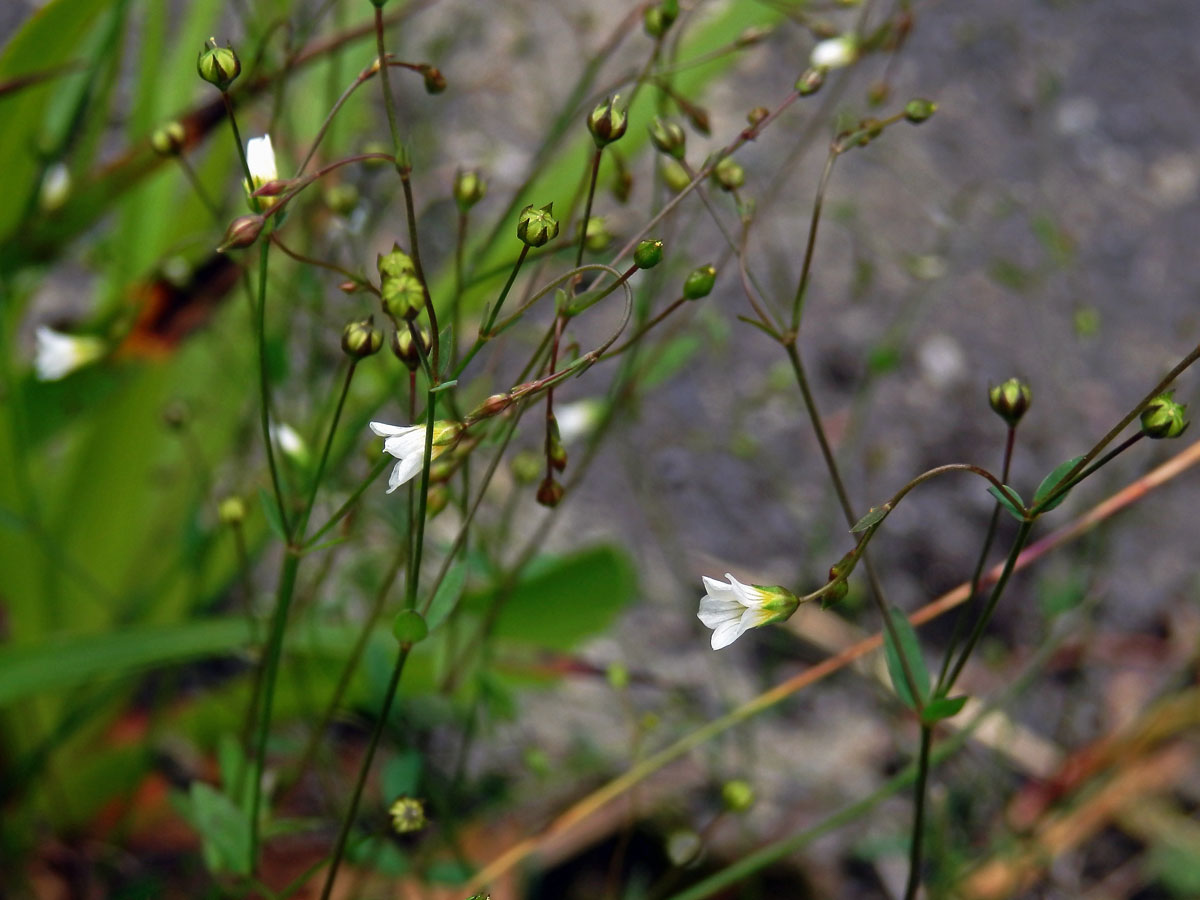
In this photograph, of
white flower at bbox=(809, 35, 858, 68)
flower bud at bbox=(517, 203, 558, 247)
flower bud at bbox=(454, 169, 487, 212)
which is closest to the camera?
flower bud at bbox=(517, 203, 558, 247)

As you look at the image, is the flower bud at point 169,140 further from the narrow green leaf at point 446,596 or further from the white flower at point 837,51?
the white flower at point 837,51

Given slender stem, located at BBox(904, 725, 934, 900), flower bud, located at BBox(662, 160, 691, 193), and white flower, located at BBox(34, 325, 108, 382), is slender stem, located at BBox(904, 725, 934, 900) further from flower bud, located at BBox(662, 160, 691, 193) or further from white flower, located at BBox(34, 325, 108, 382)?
white flower, located at BBox(34, 325, 108, 382)

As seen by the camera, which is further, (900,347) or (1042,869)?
(900,347)

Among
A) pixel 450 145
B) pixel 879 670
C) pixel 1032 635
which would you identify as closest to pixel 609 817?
pixel 879 670

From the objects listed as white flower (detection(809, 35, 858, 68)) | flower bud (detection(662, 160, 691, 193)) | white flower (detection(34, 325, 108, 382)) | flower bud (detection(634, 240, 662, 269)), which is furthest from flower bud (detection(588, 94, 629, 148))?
white flower (detection(34, 325, 108, 382))

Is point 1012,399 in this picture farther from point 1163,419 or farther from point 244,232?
point 244,232

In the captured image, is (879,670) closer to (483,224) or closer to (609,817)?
(609,817)

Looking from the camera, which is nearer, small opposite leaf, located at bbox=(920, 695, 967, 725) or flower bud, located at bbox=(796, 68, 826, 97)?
small opposite leaf, located at bbox=(920, 695, 967, 725)
